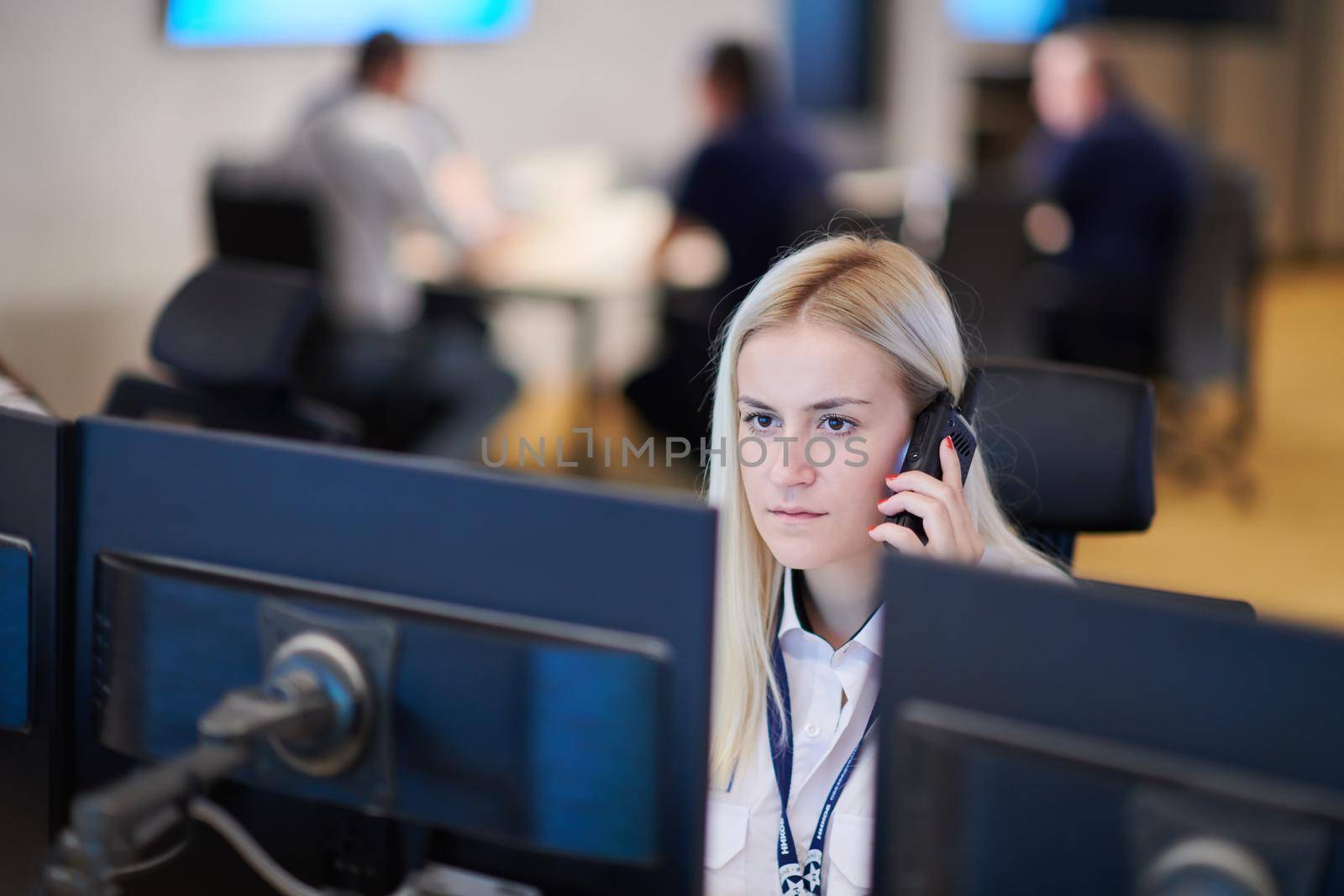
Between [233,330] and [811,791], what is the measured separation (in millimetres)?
1372

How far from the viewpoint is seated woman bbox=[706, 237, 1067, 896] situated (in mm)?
1109

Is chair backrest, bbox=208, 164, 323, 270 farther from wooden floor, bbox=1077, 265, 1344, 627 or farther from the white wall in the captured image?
wooden floor, bbox=1077, 265, 1344, 627

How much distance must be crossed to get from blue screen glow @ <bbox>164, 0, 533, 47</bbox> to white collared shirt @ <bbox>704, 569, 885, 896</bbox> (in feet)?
11.3

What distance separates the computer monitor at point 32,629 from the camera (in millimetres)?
952

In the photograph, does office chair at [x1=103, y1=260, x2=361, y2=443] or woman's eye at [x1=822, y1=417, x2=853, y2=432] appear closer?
woman's eye at [x1=822, y1=417, x2=853, y2=432]

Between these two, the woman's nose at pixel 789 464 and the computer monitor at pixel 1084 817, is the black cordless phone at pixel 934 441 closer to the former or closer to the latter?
the woman's nose at pixel 789 464

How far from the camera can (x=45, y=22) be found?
3.72 metres

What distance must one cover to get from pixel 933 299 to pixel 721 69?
3035 millimetres

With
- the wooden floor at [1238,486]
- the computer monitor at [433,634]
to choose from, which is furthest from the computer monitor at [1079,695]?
the wooden floor at [1238,486]

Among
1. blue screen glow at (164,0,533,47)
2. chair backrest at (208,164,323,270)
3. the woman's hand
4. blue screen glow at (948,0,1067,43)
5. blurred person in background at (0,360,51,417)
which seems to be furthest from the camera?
blue screen glow at (948,0,1067,43)

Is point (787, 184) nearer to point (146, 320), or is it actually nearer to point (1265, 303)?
point (146, 320)

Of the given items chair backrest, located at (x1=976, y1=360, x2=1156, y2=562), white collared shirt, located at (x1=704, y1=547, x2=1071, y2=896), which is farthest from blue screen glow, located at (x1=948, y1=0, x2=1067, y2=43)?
white collared shirt, located at (x1=704, y1=547, x2=1071, y2=896)

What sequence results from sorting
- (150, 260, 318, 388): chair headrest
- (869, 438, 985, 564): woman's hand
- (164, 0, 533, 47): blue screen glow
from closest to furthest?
(869, 438, 985, 564): woman's hand → (150, 260, 318, 388): chair headrest → (164, 0, 533, 47): blue screen glow

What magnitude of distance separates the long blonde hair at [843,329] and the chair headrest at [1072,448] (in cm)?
20
